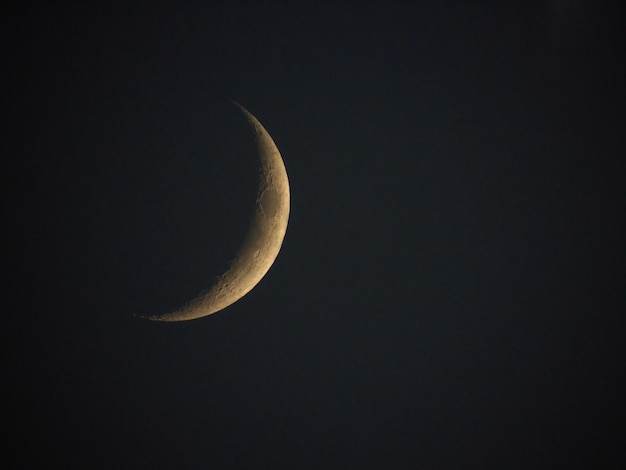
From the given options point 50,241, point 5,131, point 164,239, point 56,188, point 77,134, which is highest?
point 5,131

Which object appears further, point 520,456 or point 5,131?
point 520,456

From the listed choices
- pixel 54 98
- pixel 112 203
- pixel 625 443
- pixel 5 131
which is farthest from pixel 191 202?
pixel 625 443

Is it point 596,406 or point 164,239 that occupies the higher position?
point 164,239

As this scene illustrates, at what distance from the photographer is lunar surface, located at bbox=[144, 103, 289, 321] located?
94.4 inches

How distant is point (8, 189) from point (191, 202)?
1.10m

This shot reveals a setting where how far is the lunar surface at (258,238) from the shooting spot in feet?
7.87

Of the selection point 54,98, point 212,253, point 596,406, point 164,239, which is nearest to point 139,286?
point 164,239

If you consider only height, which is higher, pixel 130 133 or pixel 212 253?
pixel 130 133

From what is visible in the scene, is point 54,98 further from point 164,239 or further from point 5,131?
point 164,239

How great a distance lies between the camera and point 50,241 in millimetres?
2244

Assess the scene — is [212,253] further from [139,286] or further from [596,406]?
[596,406]

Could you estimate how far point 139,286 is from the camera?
221 cm

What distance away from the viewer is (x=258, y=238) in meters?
2.47

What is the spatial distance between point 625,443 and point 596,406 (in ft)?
1.38
